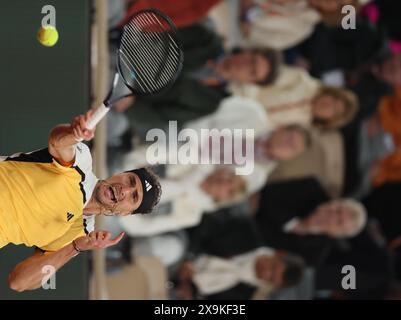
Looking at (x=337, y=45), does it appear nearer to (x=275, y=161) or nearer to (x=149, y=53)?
(x=275, y=161)

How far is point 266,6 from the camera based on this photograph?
10.6 ft

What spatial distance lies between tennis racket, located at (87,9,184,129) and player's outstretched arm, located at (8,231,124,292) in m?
0.46

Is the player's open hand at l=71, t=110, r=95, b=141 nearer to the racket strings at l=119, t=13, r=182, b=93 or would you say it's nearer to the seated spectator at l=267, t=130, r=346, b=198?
the racket strings at l=119, t=13, r=182, b=93

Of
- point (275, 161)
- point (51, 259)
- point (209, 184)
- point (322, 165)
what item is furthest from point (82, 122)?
point (322, 165)

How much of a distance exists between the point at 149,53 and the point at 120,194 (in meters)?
0.52

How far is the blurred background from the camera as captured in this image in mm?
3199

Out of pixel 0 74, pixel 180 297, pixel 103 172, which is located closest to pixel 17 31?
pixel 0 74

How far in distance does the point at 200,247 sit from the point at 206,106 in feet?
2.11

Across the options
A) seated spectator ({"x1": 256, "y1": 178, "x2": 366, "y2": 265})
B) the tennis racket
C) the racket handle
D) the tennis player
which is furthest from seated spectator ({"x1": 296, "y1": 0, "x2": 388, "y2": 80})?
the racket handle

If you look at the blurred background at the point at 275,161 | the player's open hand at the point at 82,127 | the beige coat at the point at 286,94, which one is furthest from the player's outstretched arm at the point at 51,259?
the beige coat at the point at 286,94

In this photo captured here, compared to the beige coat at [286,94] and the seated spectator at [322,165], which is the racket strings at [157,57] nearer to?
the beige coat at [286,94]

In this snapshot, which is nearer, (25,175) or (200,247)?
(25,175)

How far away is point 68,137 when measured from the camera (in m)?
1.90
